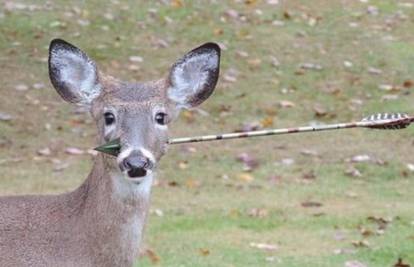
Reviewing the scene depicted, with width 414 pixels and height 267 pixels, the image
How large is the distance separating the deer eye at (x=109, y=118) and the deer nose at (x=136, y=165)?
37cm

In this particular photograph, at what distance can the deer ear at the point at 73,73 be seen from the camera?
6.25m

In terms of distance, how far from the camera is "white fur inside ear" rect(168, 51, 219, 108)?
630 cm

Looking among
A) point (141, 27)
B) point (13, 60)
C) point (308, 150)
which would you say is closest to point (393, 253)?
point (308, 150)

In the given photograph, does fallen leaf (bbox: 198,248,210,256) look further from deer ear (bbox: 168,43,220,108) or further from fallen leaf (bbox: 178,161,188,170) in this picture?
deer ear (bbox: 168,43,220,108)

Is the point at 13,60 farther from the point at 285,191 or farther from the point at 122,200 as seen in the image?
the point at 122,200

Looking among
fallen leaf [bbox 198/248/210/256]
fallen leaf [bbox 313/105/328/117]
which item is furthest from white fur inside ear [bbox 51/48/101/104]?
fallen leaf [bbox 313/105/328/117]

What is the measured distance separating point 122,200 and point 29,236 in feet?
1.50

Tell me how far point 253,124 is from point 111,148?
9.69 m

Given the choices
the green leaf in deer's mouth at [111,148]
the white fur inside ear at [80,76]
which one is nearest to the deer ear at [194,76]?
the white fur inside ear at [80,76]

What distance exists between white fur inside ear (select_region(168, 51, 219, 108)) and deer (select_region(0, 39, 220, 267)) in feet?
0.14

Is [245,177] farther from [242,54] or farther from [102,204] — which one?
[102,204]

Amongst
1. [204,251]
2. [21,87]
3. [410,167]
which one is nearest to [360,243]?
[204,251]

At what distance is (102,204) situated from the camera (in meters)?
6.04

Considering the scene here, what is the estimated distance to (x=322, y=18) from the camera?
21.1 meters
